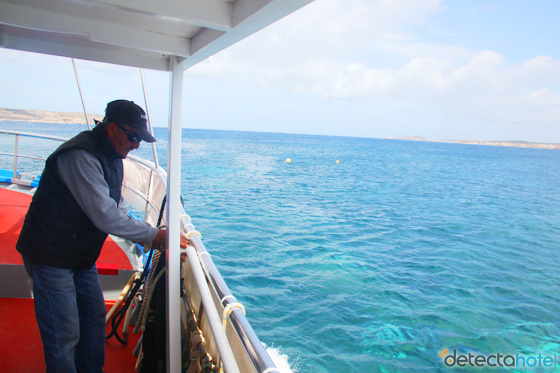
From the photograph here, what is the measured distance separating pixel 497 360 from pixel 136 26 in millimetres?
8158

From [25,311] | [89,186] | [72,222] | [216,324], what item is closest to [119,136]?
[89,186]

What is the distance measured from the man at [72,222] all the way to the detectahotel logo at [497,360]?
21.9ft

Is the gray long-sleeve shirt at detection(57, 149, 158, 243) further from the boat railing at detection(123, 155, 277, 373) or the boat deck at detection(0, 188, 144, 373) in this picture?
the boat deck at detection(0, 188, 144, 373)

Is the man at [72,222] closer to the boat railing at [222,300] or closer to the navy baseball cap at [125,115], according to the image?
the navy baseball cap at [125,115]

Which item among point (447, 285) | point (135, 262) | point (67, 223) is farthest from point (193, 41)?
point (447, 285)

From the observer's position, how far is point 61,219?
1698 millimetres

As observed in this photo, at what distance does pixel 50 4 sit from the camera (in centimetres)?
154

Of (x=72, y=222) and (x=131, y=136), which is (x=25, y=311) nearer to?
(x=72, y=222)

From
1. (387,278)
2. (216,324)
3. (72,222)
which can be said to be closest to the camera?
(216,324)

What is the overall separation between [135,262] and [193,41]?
2498mm

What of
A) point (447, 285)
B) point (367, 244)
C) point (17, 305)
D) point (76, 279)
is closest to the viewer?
point (76, 279)

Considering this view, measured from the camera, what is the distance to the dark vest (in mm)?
1677

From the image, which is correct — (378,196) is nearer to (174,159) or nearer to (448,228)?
(448,228)

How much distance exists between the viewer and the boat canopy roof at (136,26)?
131 cm
